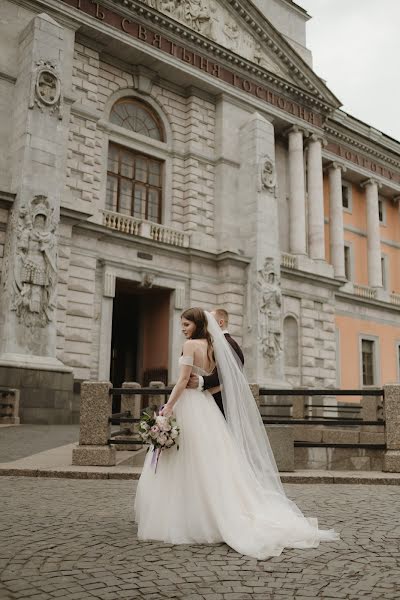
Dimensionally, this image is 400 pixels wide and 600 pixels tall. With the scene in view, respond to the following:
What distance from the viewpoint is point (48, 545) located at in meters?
4.77

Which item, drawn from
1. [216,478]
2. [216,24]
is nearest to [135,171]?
[216,24]

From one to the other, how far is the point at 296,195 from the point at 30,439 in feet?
64.6

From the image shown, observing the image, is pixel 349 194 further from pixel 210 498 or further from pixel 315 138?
pixel 210 498

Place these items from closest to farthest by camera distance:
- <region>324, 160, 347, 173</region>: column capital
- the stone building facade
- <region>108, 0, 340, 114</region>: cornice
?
the stone building facade < <region>108, 0, 340, 114</region>: cornice < <region>324, 160, 347, 173</region>: column capital

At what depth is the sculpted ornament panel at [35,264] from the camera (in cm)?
1812

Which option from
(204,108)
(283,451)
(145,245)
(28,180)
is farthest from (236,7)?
(283,451)

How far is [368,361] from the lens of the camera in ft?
108

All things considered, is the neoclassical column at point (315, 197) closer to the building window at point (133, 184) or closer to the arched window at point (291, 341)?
the arched window at point (291, 341)

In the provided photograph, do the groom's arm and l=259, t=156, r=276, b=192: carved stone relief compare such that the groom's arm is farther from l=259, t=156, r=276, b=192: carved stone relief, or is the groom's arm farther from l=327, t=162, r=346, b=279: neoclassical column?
l=327, t=162, r=346, b=279: neoclassical column

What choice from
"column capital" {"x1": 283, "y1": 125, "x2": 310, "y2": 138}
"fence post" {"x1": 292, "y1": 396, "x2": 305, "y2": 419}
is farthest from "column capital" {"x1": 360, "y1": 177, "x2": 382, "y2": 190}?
"fence post" {"x1": 292, "y1": 396, "x2": 305, "y2": 419}

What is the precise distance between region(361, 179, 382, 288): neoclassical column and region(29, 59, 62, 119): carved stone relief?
21.1 metres

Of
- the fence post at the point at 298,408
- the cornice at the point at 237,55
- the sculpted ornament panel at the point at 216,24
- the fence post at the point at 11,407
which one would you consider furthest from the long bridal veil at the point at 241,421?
the sculpted ornament panel at the point at 216,24

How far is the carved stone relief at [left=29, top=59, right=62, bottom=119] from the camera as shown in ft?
64.2

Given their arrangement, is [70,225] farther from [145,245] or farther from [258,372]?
[258,372]
